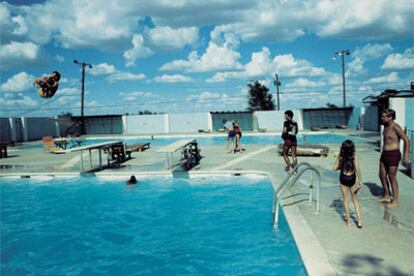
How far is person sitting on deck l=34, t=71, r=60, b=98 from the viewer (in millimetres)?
11102

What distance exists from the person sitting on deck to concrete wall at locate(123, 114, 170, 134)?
2602cm

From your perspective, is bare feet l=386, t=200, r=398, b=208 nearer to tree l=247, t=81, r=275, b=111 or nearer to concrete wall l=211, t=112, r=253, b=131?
concrete wall l=211, t=112, r=253, b=131

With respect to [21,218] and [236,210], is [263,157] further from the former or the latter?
[21,218]

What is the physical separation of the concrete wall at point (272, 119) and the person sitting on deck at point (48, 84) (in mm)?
26419

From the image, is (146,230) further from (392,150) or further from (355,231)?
(392,150)

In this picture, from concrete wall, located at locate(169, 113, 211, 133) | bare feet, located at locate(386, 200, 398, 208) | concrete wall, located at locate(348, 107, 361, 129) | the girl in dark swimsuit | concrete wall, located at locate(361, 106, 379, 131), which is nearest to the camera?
the girl in dark swimsuit

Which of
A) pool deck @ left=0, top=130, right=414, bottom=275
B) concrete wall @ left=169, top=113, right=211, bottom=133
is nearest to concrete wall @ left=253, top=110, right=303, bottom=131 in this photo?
concrete wall @ left=169, top=113, right=211, bottom=133

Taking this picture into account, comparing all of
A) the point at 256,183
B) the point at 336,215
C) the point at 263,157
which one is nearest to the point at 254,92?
the point at 263,157

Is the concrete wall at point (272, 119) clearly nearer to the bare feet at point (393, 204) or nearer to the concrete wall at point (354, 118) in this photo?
the concrete wall at point (354, 118)

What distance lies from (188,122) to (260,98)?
19.7 meters

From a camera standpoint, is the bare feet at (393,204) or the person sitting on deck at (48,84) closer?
the bare feet at (393,204)

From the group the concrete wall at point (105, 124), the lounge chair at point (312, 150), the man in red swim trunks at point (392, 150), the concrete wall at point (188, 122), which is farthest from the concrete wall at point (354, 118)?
the man in red swim trunks at point (392, 150)

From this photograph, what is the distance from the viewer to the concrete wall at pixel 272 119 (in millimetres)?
35312

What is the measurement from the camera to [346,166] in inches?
205
